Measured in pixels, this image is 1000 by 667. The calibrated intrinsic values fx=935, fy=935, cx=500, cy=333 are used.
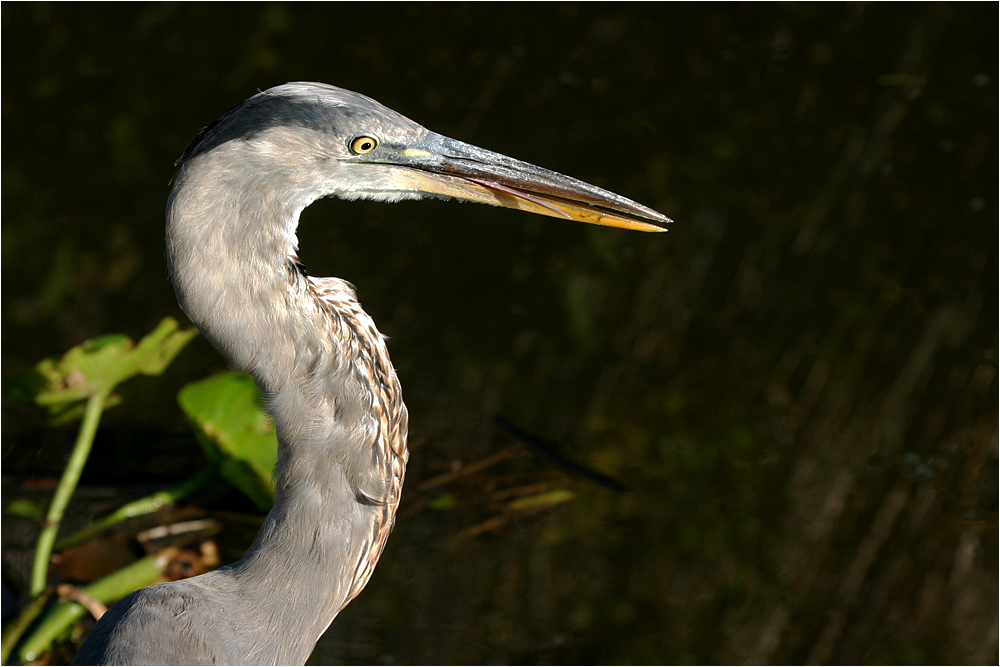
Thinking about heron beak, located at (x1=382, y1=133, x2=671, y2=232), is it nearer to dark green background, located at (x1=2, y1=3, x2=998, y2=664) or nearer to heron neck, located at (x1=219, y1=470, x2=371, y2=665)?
heron neck, located at (x1=219, y1=470, x2=371, y2=665)

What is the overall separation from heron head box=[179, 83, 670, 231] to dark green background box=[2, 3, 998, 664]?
5.01ft

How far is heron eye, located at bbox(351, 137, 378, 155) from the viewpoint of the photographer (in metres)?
1.54

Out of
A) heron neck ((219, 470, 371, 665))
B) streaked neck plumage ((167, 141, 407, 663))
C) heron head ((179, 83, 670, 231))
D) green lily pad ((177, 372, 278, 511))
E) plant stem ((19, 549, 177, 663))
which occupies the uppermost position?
heron head ((179, 83, 670, 231))

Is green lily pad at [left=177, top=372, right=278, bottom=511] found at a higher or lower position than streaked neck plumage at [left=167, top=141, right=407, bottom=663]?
lower

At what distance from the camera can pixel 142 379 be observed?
11.3ft

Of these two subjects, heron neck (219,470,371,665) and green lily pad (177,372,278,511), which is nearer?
heron neck (219,470,371,665)

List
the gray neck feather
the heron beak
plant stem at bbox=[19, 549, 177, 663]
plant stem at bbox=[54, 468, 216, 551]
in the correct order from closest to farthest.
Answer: the gray neck feather, the heron beak, plant stem at bbox=[19, 549, 177, 663], plant stem at bbox=[54, 468, 216, 551]

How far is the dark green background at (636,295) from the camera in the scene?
2855 mm

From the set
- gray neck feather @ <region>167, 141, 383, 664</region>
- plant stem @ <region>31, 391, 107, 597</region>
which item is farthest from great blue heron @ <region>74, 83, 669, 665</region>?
plant stem @ <region>31, 391, 107, 597</region>

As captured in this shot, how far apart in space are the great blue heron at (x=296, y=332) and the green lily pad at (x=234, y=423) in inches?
35.7

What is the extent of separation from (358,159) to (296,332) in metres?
0.31

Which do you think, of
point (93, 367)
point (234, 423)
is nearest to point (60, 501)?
point (93, 367)

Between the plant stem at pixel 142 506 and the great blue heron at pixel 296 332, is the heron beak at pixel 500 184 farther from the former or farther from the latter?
the plant stem at pixel 142 506

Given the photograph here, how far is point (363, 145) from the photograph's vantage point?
1549 mm
